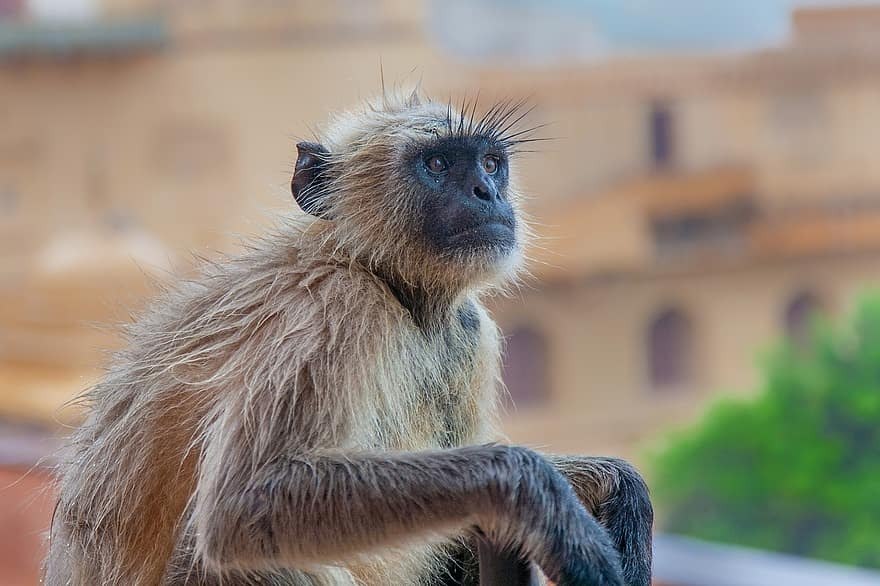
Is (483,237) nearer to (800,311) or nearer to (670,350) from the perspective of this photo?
(670,350)

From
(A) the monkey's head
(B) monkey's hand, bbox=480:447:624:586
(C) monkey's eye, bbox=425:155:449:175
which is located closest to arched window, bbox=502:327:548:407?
(A) the monkey's head

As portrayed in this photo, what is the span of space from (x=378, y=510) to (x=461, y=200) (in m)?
0.76

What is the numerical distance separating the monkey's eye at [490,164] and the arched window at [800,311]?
68.8 ft

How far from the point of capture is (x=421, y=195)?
2705mm

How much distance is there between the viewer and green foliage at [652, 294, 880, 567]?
1470 cm

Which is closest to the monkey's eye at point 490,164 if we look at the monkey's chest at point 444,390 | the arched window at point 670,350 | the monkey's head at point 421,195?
the monkey's head at point 421,195

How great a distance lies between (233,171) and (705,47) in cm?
856

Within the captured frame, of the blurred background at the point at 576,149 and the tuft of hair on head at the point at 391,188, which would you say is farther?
the blurred background at the point at 576,149

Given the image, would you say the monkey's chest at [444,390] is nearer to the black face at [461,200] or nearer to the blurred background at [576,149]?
the black face at [461,200]

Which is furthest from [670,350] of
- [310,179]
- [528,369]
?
[310,179]

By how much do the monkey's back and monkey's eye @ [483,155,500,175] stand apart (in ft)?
1.21

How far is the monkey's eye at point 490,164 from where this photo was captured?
2.79 m

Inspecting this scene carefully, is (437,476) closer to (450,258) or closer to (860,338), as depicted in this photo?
(450,258)

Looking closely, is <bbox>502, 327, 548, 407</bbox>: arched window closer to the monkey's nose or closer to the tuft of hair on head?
the tuft of hair on head
